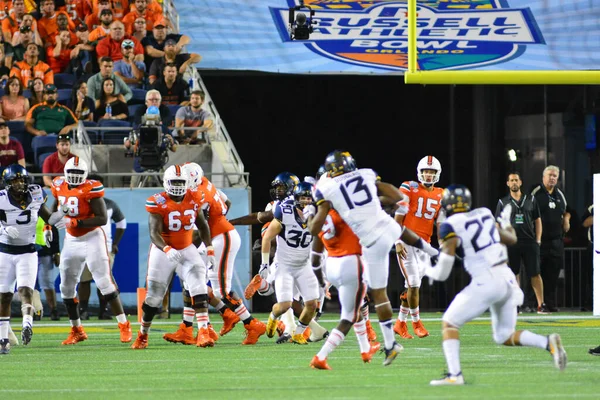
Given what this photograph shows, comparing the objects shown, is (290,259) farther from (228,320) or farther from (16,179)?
(16,179)

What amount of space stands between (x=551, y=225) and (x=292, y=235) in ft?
19.9

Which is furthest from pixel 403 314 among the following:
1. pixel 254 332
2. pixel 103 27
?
pixel 103 27

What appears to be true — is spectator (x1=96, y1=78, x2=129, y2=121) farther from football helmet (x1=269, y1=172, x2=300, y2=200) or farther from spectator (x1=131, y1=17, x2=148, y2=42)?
football helmet (x1=269, y1=172, x2=300, y2=200)

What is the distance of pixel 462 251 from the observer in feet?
27.9

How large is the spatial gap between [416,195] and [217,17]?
293 inches

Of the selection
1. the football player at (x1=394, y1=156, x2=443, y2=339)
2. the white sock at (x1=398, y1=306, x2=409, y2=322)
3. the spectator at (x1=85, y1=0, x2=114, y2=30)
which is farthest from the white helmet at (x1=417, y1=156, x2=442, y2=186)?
the spectator at (x1=85, y1=0, x2=114, y2=30)

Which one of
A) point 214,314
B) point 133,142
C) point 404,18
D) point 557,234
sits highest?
point 404,18

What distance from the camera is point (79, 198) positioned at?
40.7 feet

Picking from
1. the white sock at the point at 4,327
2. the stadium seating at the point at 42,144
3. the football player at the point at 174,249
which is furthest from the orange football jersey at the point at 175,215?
the stadium seating at the point at 42,144

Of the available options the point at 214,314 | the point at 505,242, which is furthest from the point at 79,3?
the point at 505,242

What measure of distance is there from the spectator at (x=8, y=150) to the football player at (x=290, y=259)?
5339 mm

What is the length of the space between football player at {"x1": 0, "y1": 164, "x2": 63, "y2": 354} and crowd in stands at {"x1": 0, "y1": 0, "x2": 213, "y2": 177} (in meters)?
4.37

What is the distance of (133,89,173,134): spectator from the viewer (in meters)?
17.3

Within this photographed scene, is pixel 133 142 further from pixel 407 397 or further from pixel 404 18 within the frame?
pixel 407 397
